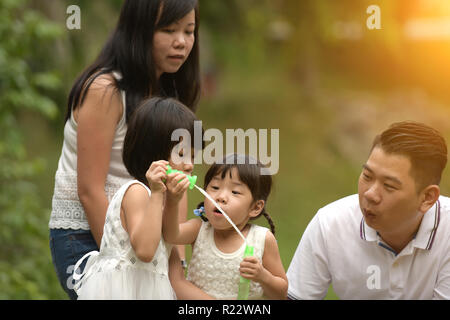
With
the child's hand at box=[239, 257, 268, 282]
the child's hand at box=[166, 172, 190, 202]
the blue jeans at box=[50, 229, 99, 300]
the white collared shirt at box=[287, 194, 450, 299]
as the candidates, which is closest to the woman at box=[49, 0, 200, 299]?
the blue jeans at box=[50, 229, 99, 300]

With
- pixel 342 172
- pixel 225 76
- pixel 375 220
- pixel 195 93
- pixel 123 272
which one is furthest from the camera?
pixel 225 76

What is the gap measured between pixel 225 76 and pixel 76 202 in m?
11.5

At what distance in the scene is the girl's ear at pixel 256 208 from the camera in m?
2.29

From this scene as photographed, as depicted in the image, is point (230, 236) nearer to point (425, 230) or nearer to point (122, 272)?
point (122, 272)

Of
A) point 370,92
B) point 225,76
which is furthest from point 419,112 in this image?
point 225,76

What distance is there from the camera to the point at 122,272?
202 cm

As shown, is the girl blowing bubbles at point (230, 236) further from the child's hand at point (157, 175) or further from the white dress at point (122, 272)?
the child's hand at point (157, 175)

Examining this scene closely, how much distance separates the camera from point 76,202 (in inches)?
94.7

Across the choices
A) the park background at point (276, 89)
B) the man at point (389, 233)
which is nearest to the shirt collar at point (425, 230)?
the man at point (389, 233)

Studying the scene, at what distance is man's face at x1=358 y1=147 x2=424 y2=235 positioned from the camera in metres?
2.32

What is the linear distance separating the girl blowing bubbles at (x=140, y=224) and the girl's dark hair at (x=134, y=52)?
29cm

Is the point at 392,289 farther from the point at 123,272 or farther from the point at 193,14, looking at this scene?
the point at 193,14

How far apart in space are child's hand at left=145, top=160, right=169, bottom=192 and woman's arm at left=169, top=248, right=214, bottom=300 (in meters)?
0.40

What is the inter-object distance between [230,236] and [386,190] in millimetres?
574
